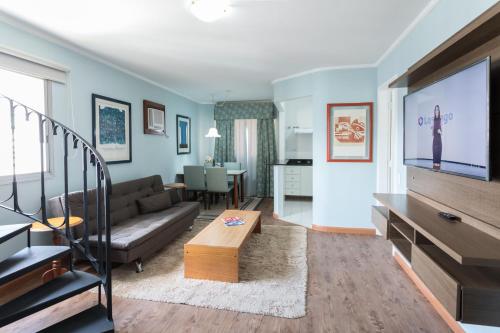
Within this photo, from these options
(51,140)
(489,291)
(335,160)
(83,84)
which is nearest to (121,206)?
(51,140)

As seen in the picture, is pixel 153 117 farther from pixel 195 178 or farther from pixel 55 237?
pixel 55 237

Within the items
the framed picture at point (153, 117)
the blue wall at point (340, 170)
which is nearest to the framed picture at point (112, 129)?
the framed picture at point (153, 117)

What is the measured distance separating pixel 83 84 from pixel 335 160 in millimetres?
3366

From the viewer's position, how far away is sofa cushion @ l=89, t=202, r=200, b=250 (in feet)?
9.17

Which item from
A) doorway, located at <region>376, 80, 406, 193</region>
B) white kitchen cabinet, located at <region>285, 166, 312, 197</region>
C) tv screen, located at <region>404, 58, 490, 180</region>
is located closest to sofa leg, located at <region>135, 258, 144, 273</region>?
tv screen, located at <region>404, 58, 490, 180</region>

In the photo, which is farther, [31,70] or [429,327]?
[31,70]

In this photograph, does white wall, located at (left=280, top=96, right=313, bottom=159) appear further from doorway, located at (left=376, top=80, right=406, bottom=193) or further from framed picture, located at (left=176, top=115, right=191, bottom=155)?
doorway, located at (left=376, top=80, right=406, bottom=193)

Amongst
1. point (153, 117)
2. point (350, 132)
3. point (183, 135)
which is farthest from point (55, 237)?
point (183, 135)

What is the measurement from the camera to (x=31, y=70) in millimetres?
2781

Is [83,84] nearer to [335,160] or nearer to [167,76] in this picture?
[167,76]

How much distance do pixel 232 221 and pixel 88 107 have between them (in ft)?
7.27

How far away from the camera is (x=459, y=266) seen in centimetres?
144

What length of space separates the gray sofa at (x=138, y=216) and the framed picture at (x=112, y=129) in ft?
1.46

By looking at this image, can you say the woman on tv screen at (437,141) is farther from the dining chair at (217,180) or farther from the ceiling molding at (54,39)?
the dining chair at (217,180)
